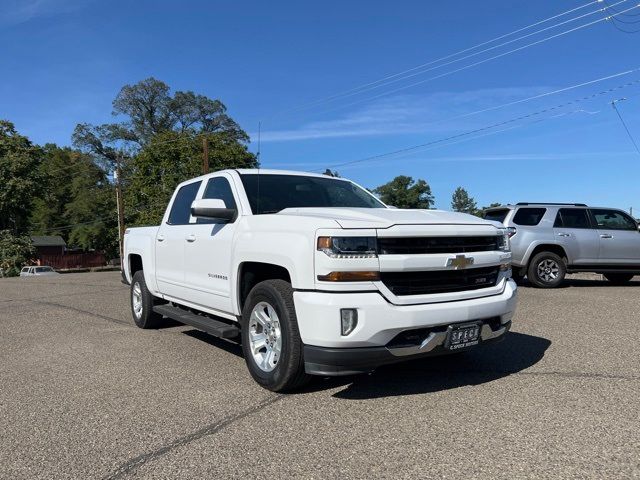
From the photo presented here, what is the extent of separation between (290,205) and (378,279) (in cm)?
182

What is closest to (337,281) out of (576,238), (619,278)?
(576,238)

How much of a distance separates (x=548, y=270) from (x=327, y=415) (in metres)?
9.65

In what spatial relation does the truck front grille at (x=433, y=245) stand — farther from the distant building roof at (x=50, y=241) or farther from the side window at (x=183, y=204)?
the distant building roof at (x=50, y=241)

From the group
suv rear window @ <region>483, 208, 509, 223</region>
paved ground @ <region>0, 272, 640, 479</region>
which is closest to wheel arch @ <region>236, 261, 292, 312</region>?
paved ground @ <region>0, 272, 640, 479</region>

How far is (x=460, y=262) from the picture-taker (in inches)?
172

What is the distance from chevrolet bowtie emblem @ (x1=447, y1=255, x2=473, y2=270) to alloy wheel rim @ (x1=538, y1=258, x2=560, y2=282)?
8541 millimetres

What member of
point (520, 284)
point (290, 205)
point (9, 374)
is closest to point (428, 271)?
point (290, 205)

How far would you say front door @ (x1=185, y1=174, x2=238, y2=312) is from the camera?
5234 millimetres

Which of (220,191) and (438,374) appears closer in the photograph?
(438,374)

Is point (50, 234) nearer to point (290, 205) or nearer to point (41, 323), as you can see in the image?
point (41, 323)

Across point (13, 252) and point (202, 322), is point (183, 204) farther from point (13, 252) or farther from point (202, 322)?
point (13, 252)

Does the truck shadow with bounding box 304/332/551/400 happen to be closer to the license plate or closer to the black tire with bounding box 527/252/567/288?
the license plate

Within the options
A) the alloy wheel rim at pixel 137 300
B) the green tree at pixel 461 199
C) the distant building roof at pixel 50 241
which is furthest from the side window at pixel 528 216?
the green tree at pixel 461 199

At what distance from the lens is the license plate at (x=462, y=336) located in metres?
4.18
